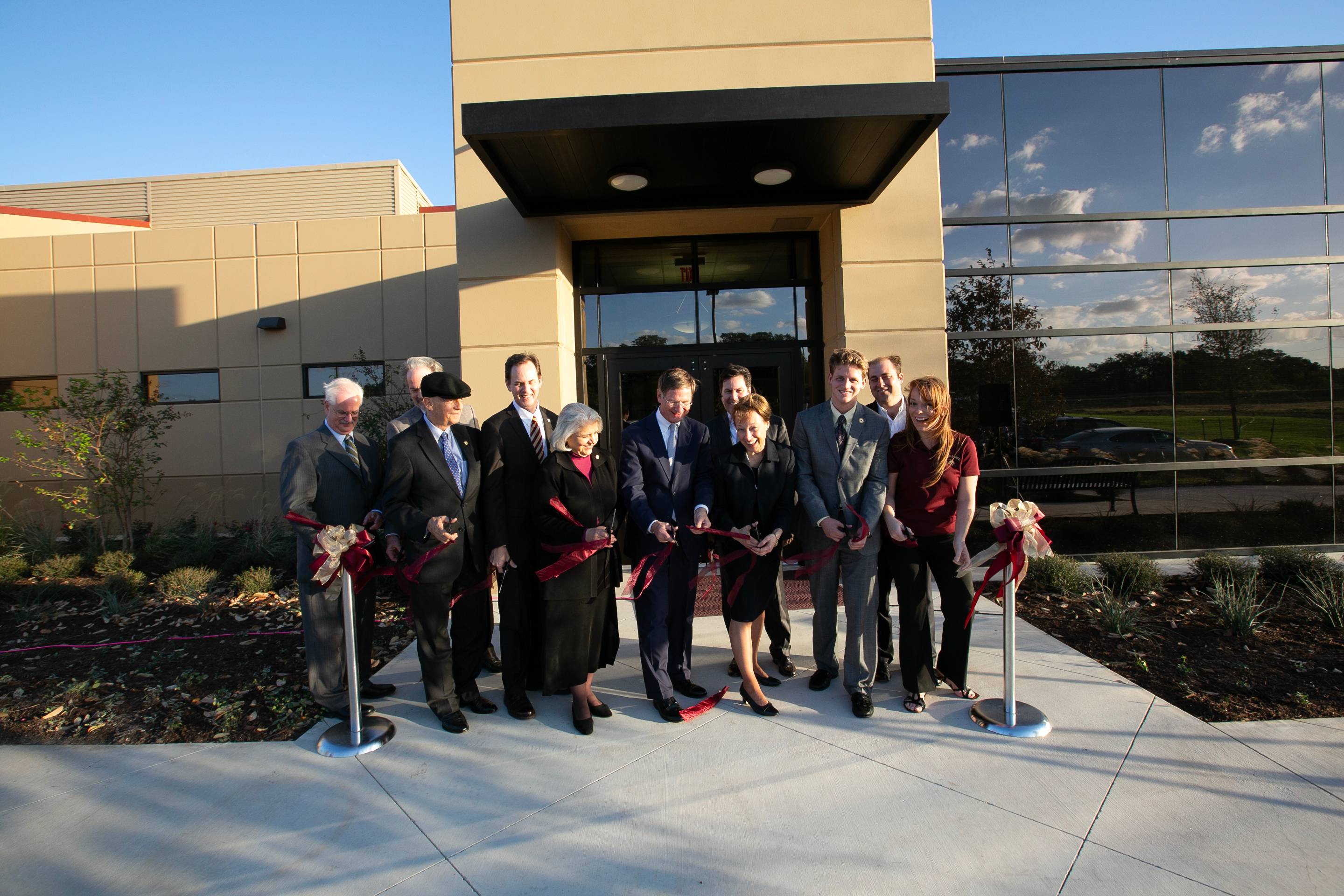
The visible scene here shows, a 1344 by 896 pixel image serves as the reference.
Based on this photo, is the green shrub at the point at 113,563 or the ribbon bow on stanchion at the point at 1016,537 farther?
the green shrub at the point at 113,563

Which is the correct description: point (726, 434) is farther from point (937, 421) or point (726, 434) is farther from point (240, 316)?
point (240, 316)

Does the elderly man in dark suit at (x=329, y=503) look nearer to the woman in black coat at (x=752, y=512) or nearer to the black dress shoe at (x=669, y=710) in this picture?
the black dress shoe at (x=669, y=710)

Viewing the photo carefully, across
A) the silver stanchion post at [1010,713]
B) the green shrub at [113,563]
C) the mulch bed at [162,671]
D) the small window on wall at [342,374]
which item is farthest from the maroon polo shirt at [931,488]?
the small window on wall at [342,374]

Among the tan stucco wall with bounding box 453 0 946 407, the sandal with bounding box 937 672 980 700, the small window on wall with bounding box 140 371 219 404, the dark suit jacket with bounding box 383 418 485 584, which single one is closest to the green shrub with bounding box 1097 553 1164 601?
the tan stucco wall with bounding box 453 0 946 407

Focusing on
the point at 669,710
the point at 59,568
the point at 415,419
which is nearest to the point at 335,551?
the point at 415,419

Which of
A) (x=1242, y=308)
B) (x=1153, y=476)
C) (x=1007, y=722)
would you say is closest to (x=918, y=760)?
(x=1007, y=722)

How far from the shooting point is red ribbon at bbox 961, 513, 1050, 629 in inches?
138

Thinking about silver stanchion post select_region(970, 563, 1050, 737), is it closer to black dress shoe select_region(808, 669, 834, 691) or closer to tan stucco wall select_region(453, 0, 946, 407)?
black dress shoe select_region(808, 669, 834, 691)

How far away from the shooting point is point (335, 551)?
3.41 meters

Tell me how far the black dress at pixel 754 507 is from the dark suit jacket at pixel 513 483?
1013 mm

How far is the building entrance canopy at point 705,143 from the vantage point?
493 centimetres

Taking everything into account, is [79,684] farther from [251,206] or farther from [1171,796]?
[251,206]

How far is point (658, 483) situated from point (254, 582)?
5096mm

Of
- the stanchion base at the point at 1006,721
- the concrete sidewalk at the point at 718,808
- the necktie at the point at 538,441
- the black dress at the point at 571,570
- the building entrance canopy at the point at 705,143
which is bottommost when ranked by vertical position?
the concrete sidewalk at the point at 718,808
